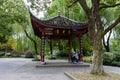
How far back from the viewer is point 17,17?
24.2 m

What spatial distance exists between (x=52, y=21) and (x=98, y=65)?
8625 millimetres

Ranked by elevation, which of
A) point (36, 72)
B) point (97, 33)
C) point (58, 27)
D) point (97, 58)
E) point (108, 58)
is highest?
point (58, 27)

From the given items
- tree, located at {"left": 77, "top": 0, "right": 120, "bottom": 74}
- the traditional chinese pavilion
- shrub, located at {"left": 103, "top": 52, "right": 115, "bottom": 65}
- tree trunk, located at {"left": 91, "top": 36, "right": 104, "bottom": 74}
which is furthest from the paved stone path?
shrub, located at {"left": 103, "top": 52, "right": 115, "bottom": 65}

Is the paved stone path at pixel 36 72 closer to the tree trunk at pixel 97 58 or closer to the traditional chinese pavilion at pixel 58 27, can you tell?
the tree trunk at pixel 97 58

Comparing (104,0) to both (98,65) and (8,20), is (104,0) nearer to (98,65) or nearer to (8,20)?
(98,65)

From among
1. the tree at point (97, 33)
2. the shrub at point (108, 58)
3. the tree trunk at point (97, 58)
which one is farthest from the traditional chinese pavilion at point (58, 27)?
the tree trunk at point (97, 58)

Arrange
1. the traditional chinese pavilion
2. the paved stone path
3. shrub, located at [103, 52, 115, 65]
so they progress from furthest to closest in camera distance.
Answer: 1. shrub, located at [103, 52, 115, 65]
2. the traditional chinese pavilion
3. the paved stone path

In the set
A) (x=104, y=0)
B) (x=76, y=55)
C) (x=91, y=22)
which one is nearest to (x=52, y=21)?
(x=76, y=55)

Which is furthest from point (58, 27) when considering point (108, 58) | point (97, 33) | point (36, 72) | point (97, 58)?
point (97, 58)

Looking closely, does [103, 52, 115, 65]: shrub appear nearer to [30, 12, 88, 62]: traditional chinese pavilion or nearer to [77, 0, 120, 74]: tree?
[30, 12, 88, 62]: traditional chinese pavilion

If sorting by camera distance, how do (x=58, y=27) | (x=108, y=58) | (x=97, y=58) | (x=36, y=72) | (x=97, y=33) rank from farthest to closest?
(x=108, y=58)
(x=58, y=27)
(x=36, y=72)
(x=97, y=33)
(x=97, y=58)

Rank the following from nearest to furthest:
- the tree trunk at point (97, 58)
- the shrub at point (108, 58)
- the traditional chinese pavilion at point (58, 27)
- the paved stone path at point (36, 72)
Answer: the paved stone path at point (36, 72), the tree trunk at point (97, 58), the traditional chinese pavilion at point (58, 27), the shrub at point (108, 58)

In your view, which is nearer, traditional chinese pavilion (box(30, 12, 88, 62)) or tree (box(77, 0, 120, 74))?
tree (box(77, 0, 120, 74))

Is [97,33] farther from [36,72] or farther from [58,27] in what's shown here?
[58,27]
